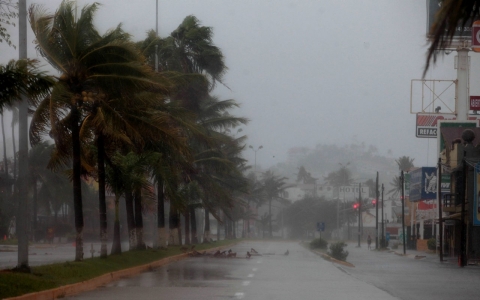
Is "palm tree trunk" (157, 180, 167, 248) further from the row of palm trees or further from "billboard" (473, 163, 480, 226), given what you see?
"billboard" (473, 163, 480, 226)

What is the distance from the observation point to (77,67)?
21.5m

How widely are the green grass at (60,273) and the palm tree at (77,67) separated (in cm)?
146

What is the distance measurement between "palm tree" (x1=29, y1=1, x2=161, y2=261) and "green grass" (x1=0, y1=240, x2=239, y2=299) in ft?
4.79

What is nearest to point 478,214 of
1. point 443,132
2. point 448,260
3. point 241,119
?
point 448,260

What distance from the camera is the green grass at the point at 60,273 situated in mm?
14508

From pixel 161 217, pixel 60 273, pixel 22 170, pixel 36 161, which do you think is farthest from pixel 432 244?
pixel 22 170

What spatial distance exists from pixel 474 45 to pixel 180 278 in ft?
35.9

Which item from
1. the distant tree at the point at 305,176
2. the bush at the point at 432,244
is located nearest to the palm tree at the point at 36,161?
the bush at the point at 432,244

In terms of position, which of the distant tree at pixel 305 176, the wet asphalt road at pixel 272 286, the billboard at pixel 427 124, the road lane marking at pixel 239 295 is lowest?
the distant tree at pixel 305 176

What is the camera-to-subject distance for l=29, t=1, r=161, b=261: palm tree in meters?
21.2

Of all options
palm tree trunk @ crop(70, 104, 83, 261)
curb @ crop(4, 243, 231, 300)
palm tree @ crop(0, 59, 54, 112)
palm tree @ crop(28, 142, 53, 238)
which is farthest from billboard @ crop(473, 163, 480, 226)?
palm tree @ crop(28, 142, 53, 238)

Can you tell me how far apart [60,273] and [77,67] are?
6544 mm

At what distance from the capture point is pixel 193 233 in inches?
2077

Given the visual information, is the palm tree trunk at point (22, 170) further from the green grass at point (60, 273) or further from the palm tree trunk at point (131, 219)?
the palm tree trunk at point (131, 219)
